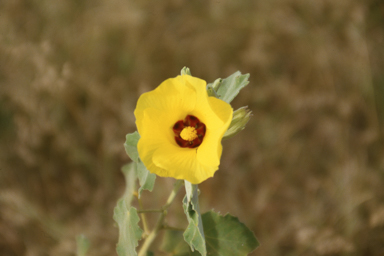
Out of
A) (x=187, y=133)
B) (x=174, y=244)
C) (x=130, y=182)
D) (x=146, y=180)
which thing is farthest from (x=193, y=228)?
(x=174, y=244)

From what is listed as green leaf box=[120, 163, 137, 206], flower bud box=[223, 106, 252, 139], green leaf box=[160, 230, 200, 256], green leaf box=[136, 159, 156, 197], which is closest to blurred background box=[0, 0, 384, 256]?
green leaf box=[160, 230, 200, 256]

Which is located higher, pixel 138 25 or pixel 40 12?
pixel 40 12

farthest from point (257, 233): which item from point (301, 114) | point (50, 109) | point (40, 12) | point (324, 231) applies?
point (40, 12)

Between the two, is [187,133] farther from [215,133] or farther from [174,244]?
[174,244]

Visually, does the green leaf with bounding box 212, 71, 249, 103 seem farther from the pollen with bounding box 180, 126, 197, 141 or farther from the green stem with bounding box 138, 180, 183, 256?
the green stem with bounding box 138, 180, 183, 256

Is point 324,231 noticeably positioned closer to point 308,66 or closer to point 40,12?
point 308,66

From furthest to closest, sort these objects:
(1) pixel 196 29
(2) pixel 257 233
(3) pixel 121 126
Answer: (1) pixel 196 29 → (3) pixel 121 126 → (2) pixel 257 233

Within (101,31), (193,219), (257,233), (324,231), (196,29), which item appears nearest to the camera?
(193,219)

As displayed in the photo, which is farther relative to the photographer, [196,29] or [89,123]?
[196,29]
